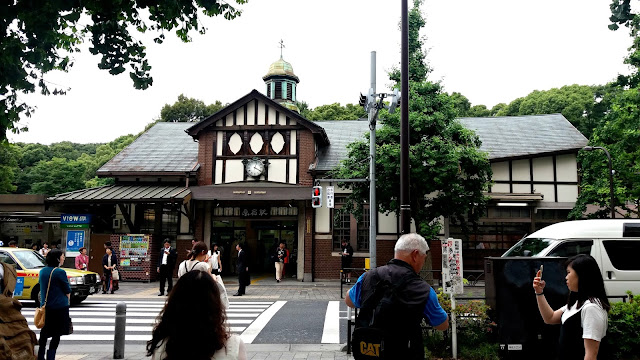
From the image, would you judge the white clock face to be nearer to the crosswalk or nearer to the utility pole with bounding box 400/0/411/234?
the crosswalk

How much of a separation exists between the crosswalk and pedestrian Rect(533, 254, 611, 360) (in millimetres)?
6585

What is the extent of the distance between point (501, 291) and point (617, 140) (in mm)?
17585

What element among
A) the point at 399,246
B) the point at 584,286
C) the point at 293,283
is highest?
the point at 399,246

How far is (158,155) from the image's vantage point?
24.4m

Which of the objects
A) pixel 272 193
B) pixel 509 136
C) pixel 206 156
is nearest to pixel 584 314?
pixel 272 193

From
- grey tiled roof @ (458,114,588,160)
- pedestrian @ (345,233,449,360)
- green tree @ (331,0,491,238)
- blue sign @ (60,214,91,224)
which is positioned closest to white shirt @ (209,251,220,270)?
green tree @ (331,0,491,238)

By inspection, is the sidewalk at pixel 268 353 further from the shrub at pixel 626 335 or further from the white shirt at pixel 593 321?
the white shirt at pixel 593 321

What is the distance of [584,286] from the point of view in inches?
147

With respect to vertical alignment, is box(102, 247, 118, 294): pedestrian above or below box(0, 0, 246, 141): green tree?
below

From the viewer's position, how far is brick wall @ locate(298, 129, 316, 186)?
2239 centimetres

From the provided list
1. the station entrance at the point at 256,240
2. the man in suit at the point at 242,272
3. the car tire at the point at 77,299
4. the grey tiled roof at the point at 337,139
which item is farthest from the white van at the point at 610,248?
the station entrance at the point at 256,240

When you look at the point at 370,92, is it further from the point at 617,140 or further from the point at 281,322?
the point at 617,140

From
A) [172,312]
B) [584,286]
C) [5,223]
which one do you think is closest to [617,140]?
[584,286]

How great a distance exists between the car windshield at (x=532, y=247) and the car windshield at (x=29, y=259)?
13.6 metres
